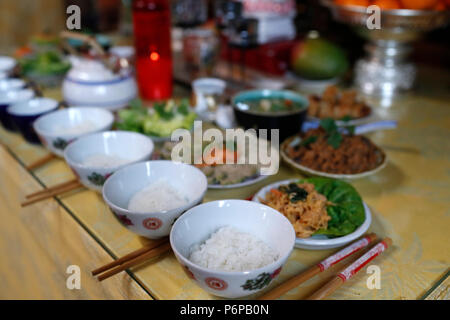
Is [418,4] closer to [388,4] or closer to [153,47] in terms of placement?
[388,4]

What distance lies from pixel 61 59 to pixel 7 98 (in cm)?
59

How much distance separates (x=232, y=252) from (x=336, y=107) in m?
0.88

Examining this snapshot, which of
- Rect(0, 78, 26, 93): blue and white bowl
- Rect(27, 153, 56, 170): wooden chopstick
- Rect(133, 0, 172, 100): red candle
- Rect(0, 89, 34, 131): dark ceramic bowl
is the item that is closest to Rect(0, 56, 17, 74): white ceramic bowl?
Rect(0, 78, 26, 93): blue and white bowl

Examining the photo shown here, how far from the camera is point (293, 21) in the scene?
2.05 m

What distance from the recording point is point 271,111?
1.36 m

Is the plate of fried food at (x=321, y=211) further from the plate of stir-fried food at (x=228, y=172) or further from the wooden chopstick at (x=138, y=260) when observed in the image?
the wooden chopstick at (x=138, y=260)

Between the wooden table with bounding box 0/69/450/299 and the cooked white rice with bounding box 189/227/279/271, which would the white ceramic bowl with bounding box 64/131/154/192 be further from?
the cooked white rice with bounding box 189/227/279/271

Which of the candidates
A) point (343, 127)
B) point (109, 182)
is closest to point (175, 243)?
point (109, 182)

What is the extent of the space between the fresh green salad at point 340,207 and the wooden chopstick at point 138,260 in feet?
1.04

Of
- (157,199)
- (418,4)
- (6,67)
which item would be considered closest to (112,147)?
(157,199)

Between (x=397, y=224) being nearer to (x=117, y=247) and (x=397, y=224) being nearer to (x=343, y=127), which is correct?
(x=343, y=127)

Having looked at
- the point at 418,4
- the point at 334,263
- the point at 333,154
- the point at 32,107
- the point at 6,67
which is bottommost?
the point at 334,263

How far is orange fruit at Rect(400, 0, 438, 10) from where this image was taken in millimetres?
1585

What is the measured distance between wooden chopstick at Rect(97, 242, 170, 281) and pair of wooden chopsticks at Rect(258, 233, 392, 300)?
0.23 metres
